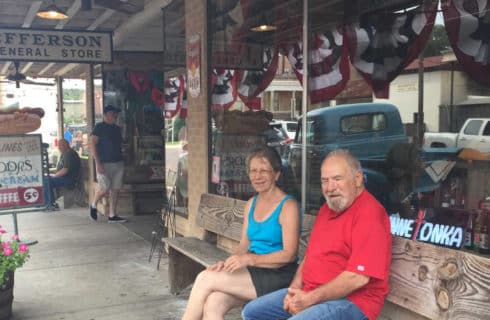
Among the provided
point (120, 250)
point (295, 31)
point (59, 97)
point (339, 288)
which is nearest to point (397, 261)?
point (339, 288)

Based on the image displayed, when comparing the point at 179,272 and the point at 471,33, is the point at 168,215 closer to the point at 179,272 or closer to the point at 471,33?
the point at 179,272

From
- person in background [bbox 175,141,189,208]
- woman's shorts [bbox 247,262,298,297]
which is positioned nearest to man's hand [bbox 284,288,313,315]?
woman's shorts [bbox 247,262,298,297]

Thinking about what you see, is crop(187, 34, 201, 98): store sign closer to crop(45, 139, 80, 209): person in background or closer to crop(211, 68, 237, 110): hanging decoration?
crop(211, 68, 237, 110): hanging decoration

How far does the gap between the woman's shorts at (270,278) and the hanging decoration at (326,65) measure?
5.92 feet

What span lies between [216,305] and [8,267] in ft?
5.93

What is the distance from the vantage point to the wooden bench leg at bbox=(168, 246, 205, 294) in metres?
4.58

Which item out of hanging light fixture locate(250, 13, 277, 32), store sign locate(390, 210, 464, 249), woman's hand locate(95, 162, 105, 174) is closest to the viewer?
store sign locate(390, 210, 464, 249)

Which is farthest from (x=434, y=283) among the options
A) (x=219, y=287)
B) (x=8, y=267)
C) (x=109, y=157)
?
(x=109, y=157)

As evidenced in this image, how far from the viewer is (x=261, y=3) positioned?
5.18 meters

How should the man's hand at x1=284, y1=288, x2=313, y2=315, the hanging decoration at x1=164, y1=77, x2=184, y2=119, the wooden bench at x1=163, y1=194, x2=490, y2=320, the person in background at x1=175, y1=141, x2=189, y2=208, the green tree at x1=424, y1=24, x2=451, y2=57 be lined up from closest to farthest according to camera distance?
1. the wooden bench at x1=163, y1=194, x2=490, y2=320
2. the man's hand at x1=284, y1=288, x2=313, y2=315
3. the green tree at x1=424, y1=24, x2=451, y2=57
4. the person in background at x1=175, y1=141, x2=189, y2=208
5. the hanging decoration at x1=164, y1=77, x2=184, y2=119

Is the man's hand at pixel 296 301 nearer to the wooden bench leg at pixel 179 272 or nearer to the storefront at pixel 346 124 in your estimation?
the storefront at pixel 346 124

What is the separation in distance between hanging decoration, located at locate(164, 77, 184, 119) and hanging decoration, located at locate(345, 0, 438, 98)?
98.1 inches

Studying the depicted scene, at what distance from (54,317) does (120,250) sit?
6.89 ft

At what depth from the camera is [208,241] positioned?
4742mm
